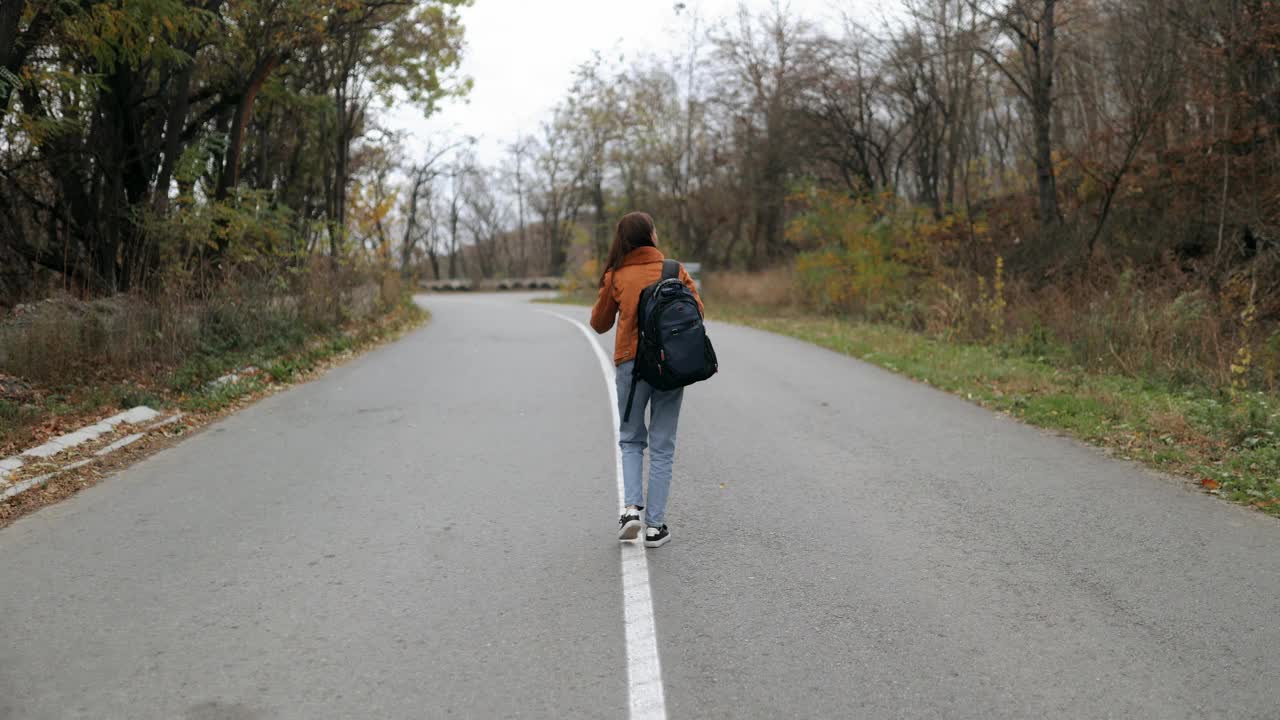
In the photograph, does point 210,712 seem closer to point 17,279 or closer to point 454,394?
point 454,394

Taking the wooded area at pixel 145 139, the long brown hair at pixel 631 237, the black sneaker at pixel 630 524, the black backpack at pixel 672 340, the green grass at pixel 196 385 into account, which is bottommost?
the black sneaker at pixel 630 524

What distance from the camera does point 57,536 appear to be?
234 inches

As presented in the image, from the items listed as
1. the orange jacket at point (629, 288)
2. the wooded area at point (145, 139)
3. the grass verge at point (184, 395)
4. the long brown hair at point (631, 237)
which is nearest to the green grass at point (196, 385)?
the grass verge at point (184, 395)

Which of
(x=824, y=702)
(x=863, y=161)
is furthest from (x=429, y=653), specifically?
(x=863, y=161)

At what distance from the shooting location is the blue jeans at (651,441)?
5.64 metres

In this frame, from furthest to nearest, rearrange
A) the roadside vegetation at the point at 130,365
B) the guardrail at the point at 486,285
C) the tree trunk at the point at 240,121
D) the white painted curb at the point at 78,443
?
the guardrail at the point at 486,285, the tree trunk at the point at 240,121, the roadside vegetation at the point at 130,365, the white painted curb at the point at 78,443

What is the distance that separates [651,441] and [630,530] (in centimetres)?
56

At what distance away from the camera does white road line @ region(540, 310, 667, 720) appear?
3594 millimetres

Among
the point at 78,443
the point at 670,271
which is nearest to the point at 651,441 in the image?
the point at 670,271

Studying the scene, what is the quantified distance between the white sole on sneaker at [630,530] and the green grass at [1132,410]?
421cm

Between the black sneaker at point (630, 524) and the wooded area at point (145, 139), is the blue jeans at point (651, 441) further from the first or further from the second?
the wooded area at point (145, 139)

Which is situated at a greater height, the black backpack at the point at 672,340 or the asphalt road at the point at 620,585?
A: the black backpack at the point at 672,340

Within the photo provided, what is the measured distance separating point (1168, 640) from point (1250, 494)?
3079 millimetres

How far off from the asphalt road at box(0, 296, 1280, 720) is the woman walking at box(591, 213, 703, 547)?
0.86ft
